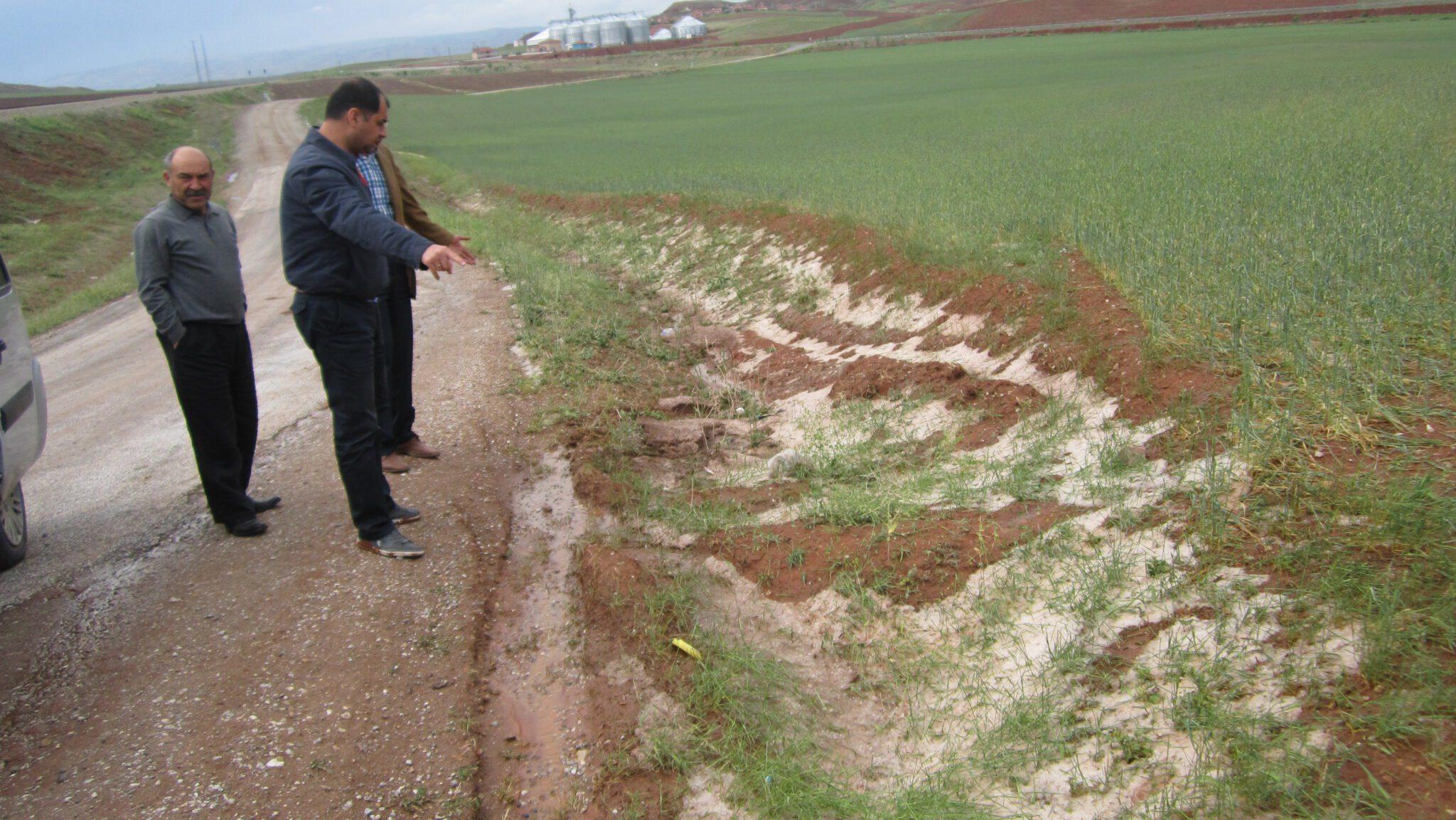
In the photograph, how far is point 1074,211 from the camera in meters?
8.48

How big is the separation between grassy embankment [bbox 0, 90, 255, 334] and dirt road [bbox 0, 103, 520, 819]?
849cm

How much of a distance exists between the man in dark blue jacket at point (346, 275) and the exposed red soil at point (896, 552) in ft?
5.54

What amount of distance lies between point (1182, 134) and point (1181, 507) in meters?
11.6

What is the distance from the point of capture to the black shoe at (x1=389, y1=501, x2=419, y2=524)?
4996mm

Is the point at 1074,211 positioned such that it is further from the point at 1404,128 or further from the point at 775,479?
the point at 1404,128

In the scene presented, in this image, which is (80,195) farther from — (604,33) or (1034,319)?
(604,33)

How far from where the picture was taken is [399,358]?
6082mm

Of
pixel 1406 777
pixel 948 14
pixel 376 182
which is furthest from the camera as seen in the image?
pixel 948 14

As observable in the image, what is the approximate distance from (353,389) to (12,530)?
1930 mm

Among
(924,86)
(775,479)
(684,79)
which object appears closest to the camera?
(775,479)

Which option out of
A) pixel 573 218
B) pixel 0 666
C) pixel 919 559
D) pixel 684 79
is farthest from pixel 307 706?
pixel 684 79

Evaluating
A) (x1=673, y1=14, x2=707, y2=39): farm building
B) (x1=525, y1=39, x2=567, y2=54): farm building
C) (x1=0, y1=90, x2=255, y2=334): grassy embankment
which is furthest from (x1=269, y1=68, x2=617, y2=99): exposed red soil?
(x1=525, y1=39, x2=567, y2=54): farm building

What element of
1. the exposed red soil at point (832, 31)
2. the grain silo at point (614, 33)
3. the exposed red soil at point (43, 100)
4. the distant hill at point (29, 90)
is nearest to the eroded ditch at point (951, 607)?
the exposed red soil at point (43, 100)

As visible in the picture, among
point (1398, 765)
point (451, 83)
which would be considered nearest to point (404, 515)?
point (1398, 765)
